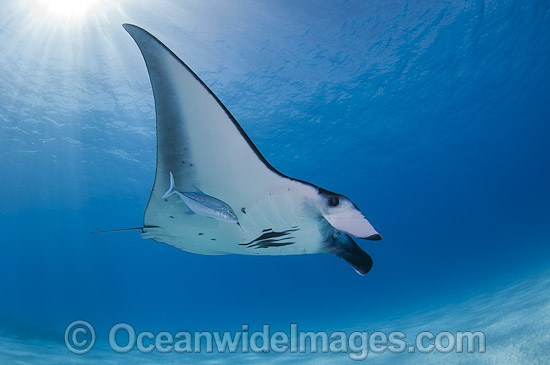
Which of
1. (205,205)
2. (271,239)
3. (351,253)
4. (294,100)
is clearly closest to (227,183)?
(205,205)

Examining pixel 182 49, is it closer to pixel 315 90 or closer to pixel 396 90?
pixel 315 90

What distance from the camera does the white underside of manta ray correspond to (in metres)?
1.67

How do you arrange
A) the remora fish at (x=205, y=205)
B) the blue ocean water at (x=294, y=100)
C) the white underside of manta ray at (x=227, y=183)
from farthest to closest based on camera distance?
the blue ocean water at (x=294, y=100), the remora fish at (x=205, y=205), the white underside of manta ray at (x=227, y=183)

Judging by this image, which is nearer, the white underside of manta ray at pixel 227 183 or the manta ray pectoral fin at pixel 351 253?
the white underside of manta ray at pixel 227 183

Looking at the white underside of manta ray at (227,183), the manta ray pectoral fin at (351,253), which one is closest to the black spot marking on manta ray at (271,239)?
the white underside of manta ray at (227,183)

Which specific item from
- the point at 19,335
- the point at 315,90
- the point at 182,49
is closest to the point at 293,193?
the point at 182,49

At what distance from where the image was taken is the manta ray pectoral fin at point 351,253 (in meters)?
2.20

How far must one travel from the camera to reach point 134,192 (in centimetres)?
2019

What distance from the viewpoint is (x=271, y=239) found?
7.28 ft

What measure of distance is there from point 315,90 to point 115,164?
39.1 ft

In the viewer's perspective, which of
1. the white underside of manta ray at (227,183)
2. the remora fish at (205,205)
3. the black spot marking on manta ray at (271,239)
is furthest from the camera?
the black spot marking on manta ray at (271,239)

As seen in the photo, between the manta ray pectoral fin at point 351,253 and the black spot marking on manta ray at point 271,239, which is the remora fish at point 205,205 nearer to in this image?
the black spot marking on manta ray at point 271,239

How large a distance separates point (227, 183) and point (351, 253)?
3.62ft

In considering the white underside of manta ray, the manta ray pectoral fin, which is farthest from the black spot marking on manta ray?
the manta ray pectoral fin
